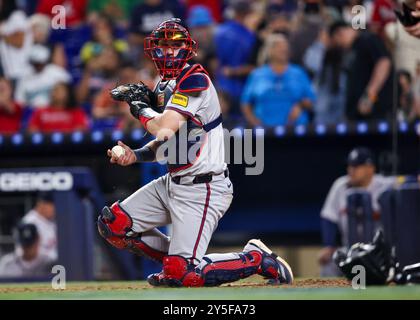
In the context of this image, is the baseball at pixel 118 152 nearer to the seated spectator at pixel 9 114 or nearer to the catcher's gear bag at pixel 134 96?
the catcher's gear bag at pixel 134 96

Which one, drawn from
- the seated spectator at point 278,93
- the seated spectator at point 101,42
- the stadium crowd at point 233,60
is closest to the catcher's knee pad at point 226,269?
the stadium crowd at point 233,60

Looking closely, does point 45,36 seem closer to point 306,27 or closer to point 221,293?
point 306,27

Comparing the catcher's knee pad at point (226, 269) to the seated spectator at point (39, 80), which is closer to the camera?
the catcher's knee pad at point (226, 269)

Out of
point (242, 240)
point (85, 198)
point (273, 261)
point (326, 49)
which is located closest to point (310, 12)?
point (326, 49)

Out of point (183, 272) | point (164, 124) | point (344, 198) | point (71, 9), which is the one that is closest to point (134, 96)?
point (164, 124)

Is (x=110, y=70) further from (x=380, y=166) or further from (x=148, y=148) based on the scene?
(x=148, y=148)
